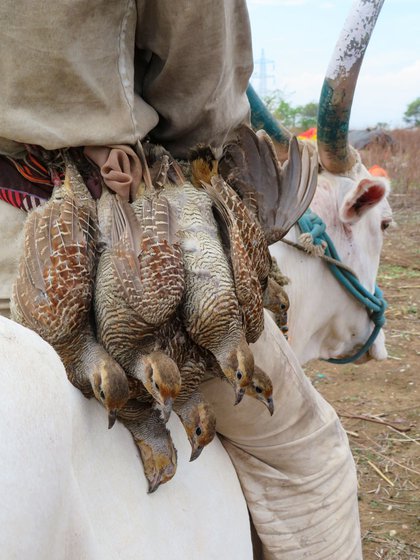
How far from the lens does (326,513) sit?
1922 millimetres

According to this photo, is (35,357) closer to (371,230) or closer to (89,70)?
(89,70)

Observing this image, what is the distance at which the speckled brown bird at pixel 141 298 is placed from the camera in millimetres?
1268

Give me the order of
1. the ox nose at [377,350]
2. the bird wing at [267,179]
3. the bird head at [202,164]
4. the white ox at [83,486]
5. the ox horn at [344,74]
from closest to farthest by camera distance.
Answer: the white ox at [83,486] → the bird head at [202,164] → the bird wing at [267,179] → the ox horn at [344,74] → the ox nose at [377,350]

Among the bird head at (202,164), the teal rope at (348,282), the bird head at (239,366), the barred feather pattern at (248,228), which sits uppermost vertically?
the bird head at (202,164)

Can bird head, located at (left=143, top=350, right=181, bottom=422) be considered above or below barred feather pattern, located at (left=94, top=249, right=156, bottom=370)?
below

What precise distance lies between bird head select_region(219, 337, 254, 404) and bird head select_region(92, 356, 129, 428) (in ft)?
0.68

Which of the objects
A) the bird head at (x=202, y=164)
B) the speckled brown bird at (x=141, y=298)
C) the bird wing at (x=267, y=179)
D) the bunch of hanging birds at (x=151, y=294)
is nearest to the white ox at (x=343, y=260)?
the bird wing at (x=267, y=179)

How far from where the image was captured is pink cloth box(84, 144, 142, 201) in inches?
59.0

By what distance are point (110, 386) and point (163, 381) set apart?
3.5 inches

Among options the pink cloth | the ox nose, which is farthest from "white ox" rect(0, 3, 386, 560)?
the ox nose

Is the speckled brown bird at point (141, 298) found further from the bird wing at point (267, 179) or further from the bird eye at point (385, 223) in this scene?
the bird eye at point (385, 223)

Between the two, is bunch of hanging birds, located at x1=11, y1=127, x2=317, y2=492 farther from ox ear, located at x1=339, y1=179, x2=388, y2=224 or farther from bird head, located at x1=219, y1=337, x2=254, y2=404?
ox ear, located at x1=339, y1=179, x2=388, y2=224

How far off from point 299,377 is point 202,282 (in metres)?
0.65

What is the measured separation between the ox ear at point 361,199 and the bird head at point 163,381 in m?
1.43
